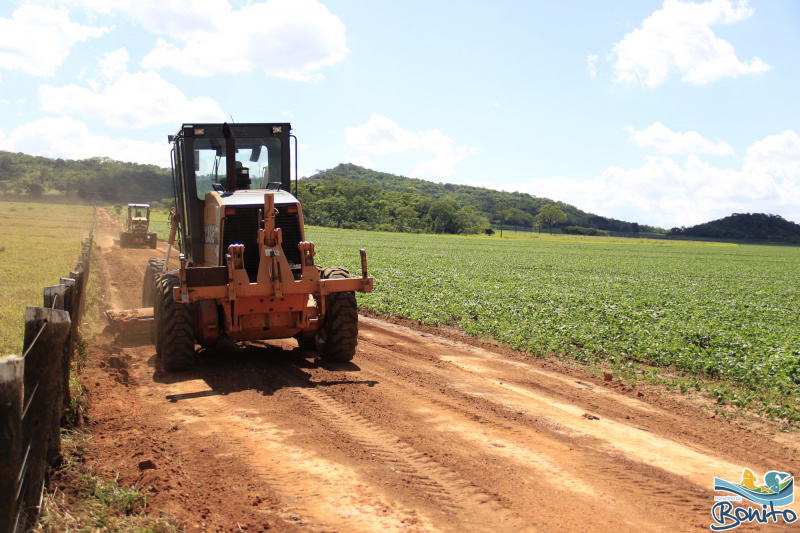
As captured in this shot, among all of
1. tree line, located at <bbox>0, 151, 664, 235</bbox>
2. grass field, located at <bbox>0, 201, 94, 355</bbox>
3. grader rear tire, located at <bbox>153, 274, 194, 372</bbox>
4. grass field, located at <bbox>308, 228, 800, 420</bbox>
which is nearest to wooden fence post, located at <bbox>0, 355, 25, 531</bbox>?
grader rear tire, located at <bbox>153, 274, 194, 372</bbox>

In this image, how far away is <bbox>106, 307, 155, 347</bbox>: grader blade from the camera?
991 cm

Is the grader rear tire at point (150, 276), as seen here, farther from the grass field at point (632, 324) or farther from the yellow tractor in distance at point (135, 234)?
the yellow tractor in distance at point (135, 234)

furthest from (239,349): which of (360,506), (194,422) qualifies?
(360,506)

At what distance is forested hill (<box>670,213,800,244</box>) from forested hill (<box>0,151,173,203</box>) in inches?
4599

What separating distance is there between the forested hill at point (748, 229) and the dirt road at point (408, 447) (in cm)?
14092

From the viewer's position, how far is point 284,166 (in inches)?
378

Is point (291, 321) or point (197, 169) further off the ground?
point (197, 169)

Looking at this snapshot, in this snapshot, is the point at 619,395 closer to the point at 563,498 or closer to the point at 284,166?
the point at 563,498

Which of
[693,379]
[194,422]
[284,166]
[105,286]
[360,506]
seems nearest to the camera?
[360,506]

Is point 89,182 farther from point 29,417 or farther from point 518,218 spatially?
point 518,218

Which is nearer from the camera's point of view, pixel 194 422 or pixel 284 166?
pixel 194 422

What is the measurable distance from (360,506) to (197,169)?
6615mm

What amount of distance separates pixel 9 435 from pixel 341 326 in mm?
5667

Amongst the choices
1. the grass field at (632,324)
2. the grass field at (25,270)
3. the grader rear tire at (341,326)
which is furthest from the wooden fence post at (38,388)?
the grass field at (632,324)
